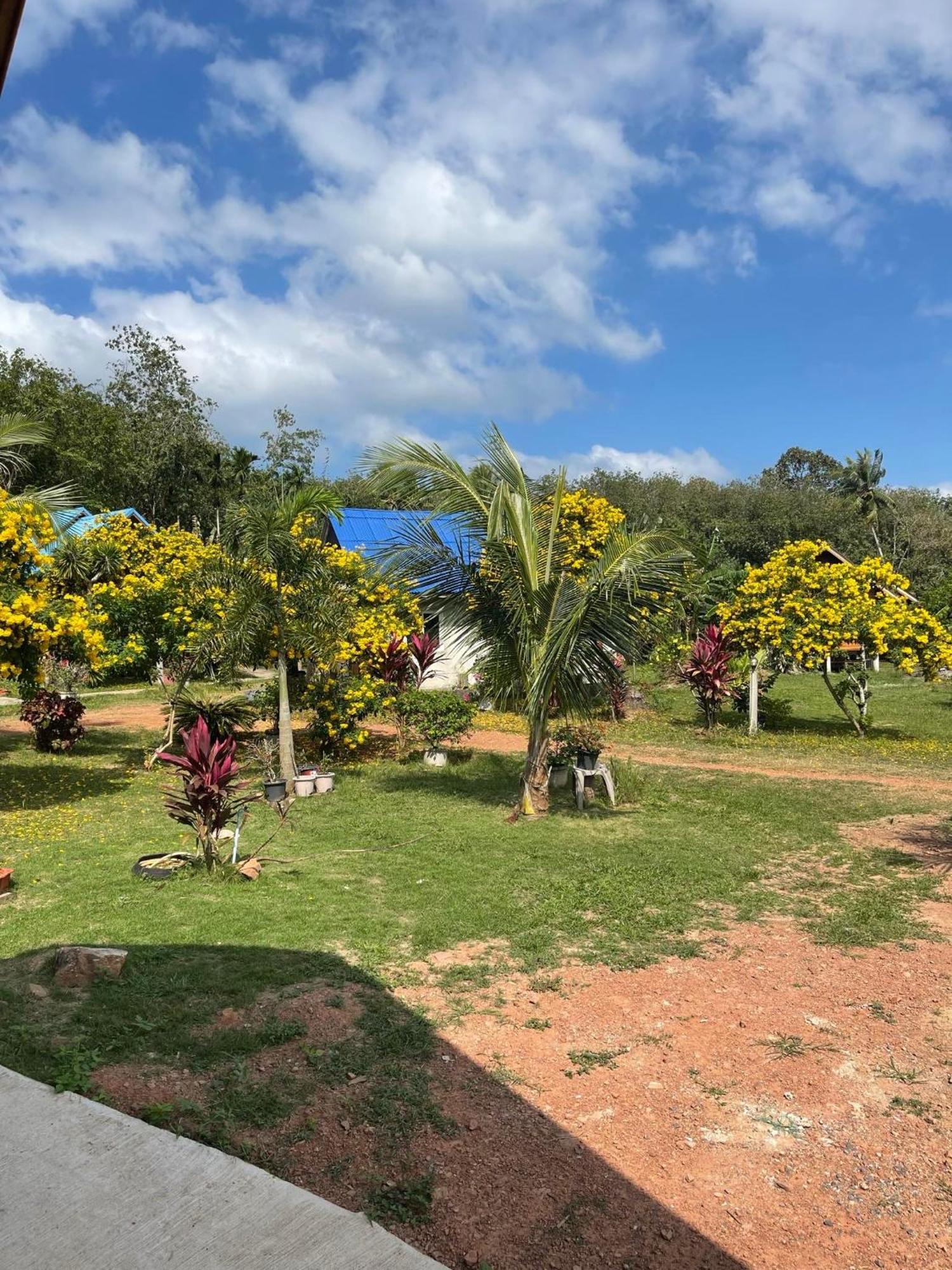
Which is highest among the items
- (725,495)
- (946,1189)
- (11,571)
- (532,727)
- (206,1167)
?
(725,495)

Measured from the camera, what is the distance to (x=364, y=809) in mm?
10242

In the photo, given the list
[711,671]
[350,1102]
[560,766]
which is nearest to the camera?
[350,1102]

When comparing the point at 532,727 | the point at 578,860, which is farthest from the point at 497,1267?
the point at 532,727

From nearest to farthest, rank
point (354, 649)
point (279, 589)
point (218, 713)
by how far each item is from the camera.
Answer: point (279, 589) → point (354, 649) → point (218, 713)

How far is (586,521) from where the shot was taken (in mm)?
20672

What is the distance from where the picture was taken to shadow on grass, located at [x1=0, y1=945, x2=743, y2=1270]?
307 centimetres

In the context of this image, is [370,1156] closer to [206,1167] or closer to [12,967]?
[206,1167]

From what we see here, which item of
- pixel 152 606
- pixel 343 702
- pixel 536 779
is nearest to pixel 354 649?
pixel 343 702

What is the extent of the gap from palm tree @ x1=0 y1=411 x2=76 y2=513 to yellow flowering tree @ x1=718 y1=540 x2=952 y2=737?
12.2 metres

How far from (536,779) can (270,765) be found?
3.64 metres

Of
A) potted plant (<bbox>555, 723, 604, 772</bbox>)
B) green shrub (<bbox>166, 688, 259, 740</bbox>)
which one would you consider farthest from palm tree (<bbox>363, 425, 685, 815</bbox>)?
green shrub (<bbox>166, 688, 259, 740</bbox>)

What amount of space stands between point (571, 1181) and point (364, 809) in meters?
7.09

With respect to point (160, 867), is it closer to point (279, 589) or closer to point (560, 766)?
point (279, 589)

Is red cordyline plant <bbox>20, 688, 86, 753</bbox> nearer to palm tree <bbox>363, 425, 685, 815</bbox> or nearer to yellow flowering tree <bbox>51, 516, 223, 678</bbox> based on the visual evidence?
yellow flowering tree <bbox>51, 516, 223, 678</bbox>
